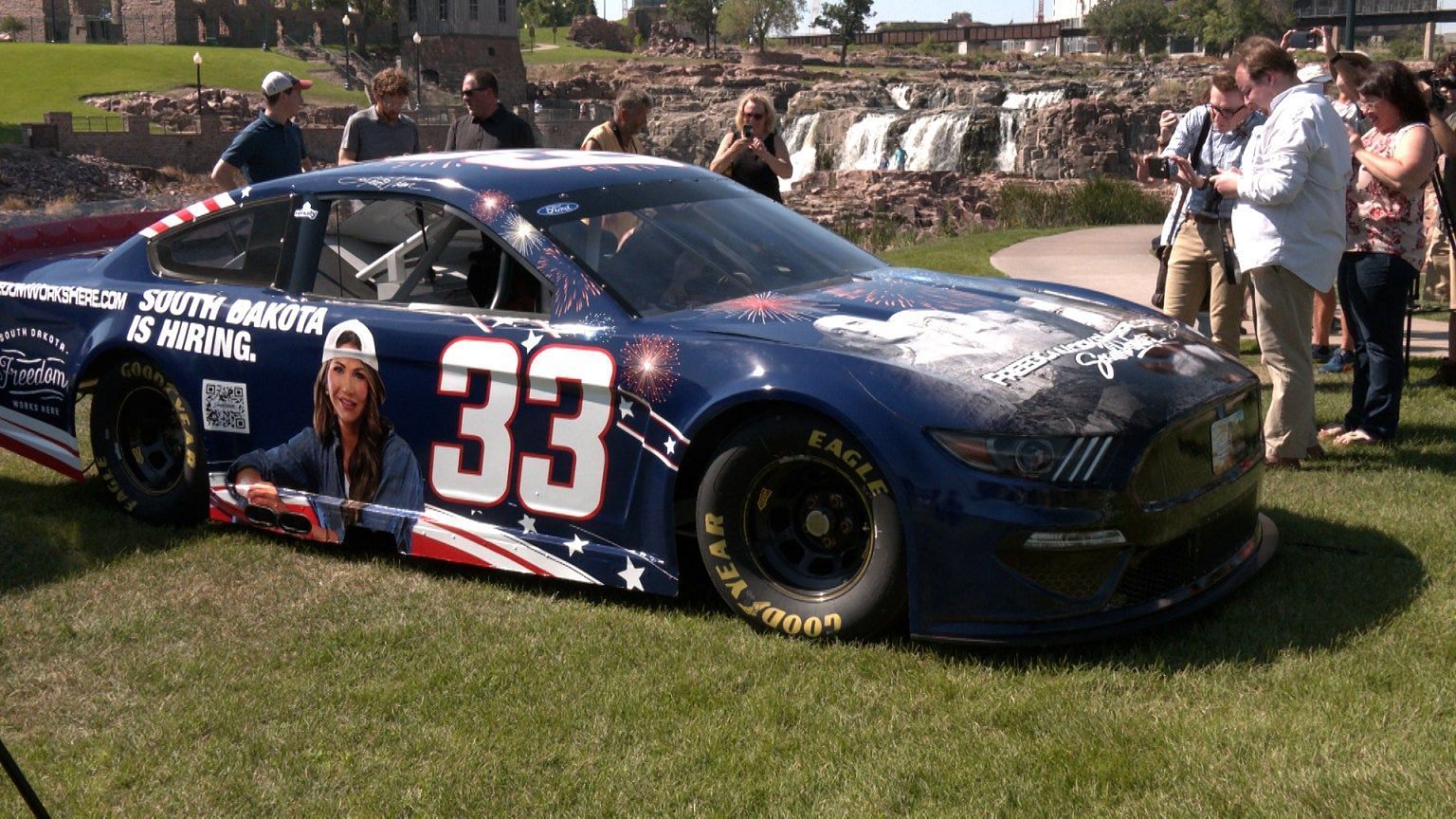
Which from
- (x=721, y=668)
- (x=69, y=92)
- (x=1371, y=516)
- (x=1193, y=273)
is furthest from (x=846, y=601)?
(x=69, y=92)

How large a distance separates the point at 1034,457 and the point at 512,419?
5.73 feet

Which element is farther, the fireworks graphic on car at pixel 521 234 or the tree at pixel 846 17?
the tree at pixel 846 17

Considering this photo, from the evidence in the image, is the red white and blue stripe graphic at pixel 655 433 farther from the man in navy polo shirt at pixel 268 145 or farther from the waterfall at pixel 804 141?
the waterfall at pixel 804 141

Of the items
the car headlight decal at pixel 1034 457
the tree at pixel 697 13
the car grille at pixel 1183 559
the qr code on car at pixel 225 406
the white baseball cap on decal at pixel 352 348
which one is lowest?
the car grille at pixel 1183 559

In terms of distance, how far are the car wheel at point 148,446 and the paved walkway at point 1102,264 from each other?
644 cm

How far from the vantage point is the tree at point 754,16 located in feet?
471

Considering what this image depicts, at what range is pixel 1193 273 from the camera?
24.2ft

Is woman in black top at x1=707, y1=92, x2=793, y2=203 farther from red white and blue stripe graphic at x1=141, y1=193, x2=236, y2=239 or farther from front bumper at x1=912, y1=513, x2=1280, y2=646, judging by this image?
front bumper at x1=912, y1=513, x2=1280, y2=646

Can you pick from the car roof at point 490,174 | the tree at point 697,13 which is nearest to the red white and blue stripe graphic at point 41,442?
the car roof at point 490,174

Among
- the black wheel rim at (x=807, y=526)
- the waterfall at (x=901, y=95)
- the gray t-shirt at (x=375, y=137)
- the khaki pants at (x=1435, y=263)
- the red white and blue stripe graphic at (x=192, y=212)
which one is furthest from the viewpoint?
the waterfall at (x=901, y=95)

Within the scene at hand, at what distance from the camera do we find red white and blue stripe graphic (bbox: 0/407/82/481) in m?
6.30

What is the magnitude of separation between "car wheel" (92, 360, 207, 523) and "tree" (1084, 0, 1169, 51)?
134 meters

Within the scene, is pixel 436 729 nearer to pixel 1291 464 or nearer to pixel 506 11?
pixel 1291 464

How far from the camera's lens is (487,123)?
9117 millimetres
